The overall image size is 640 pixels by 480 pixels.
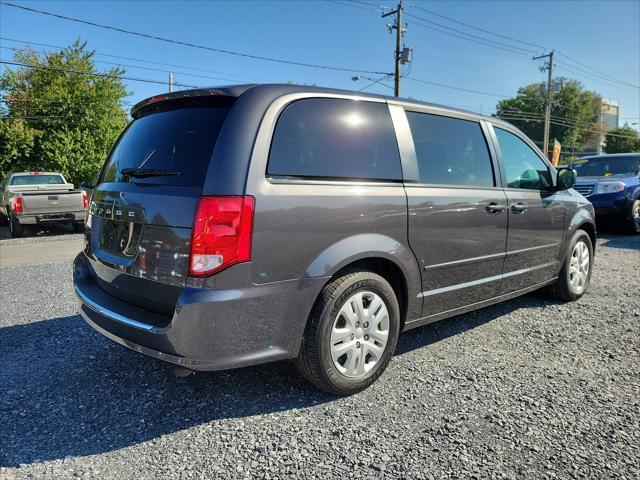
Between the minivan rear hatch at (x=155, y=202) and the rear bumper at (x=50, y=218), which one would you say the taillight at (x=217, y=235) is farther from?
the rear bumper at (x=50, y=218)

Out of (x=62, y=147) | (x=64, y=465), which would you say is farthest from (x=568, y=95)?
(x=64, y=465)

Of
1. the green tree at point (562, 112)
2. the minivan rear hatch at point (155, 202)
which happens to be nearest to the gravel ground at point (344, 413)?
the minivan rear hatch at point (155, 202)

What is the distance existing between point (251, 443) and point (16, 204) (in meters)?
11.6

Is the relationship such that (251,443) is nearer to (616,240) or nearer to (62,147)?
(616,240)

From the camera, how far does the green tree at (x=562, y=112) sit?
78062 millimetres

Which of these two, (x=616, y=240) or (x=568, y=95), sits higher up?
(x=568, y=95)

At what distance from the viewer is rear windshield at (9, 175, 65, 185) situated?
13.9 metres

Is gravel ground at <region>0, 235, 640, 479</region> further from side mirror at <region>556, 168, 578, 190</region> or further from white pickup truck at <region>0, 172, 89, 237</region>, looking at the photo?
white pickup truck at <region>0, 172, 89, 237</region>

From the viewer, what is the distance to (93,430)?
2590 mm

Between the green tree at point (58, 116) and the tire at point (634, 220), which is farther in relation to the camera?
the green tree at point (58, 116)

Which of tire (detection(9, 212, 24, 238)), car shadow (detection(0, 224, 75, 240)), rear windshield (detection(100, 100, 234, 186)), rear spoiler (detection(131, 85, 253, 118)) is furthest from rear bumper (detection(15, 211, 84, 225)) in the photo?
rear spoiler (detection(131, 85, 253, 118))

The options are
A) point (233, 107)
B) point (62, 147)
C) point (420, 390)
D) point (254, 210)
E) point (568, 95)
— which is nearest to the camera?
point (254, 210)

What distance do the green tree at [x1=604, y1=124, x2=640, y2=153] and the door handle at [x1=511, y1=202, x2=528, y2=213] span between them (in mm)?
83210

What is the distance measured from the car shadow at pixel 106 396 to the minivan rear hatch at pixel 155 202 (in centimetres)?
63
